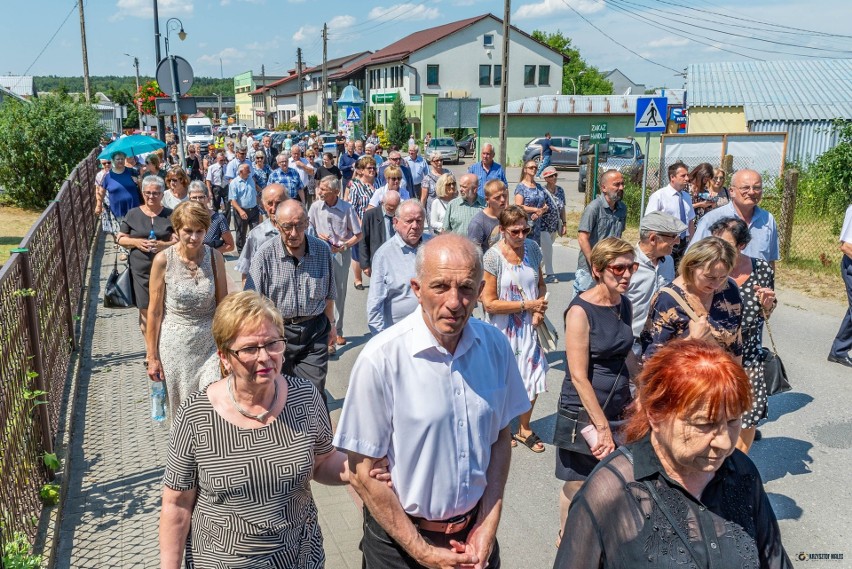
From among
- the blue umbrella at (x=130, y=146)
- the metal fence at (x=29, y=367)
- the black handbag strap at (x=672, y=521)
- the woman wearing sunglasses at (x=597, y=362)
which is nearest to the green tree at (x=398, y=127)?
the blue umbrella at (x=130, y=146)

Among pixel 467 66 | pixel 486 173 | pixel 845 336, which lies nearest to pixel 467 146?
pixel 467 66

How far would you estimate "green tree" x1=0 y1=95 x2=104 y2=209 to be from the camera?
752 inches

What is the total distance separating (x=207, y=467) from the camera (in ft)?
9.21

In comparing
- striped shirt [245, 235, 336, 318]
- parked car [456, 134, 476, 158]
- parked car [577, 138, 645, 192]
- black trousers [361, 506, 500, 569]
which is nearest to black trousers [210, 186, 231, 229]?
parked car [577, 138, 645, 192]

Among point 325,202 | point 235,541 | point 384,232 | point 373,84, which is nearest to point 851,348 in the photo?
point 384,232

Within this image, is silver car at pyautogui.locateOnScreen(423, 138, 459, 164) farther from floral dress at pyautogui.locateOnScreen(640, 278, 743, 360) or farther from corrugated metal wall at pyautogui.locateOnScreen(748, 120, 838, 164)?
floral dress at pyautogui.locateOnScreen(640, 278, 743, 360)

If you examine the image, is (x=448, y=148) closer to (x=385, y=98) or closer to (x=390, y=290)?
(x=385, y=98)

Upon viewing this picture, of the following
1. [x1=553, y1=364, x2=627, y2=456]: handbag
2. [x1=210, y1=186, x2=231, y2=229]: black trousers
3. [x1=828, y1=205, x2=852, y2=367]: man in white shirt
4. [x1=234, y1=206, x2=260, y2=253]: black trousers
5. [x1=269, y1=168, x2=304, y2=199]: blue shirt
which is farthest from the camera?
[x1=210, y1=186, x2=231, y2=229]: black trousers

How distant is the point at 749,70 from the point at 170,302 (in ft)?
112

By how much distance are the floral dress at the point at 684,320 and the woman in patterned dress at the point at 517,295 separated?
124 cm

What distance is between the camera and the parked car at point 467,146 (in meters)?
47.8

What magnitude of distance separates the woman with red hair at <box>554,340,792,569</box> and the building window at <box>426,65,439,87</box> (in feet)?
198

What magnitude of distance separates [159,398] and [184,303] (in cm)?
89

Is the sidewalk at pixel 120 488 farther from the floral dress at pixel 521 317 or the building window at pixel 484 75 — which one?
the building window at pixel 484 75
